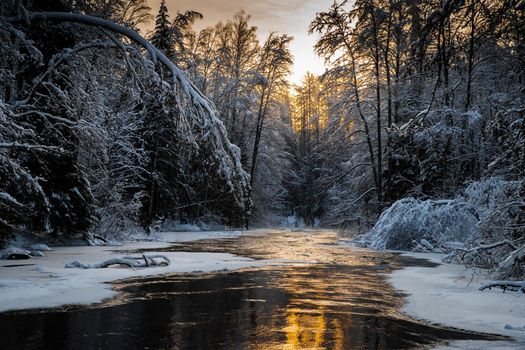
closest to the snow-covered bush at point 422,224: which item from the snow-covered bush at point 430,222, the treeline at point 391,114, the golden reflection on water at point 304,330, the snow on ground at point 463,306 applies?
the snow-covered bush at point 430,222

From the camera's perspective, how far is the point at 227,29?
3791cm

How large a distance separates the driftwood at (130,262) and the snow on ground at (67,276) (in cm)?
21

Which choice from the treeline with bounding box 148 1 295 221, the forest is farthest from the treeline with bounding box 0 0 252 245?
the treeline with bounding box 148 1 295 221

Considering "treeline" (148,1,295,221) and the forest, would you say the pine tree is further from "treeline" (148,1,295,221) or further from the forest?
"treeline" (148,1,295,221)

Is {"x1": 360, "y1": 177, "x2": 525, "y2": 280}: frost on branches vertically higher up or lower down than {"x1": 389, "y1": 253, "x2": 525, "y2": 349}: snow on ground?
higher up

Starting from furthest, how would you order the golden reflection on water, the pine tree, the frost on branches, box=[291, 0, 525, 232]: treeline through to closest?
the pine tree → box=[291, 0, 525, 232]: treeline → the frost on branches → the golden reflection on water

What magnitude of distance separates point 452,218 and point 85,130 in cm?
1231

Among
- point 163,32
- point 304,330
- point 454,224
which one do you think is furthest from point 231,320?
point 163,32

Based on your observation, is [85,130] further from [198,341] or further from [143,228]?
[143,228]

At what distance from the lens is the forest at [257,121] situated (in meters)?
7.06

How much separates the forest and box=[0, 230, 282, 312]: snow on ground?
1.17m

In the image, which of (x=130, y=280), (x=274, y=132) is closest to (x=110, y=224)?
(x=130, y=280)

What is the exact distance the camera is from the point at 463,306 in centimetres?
757

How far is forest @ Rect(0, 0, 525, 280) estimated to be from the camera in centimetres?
706
